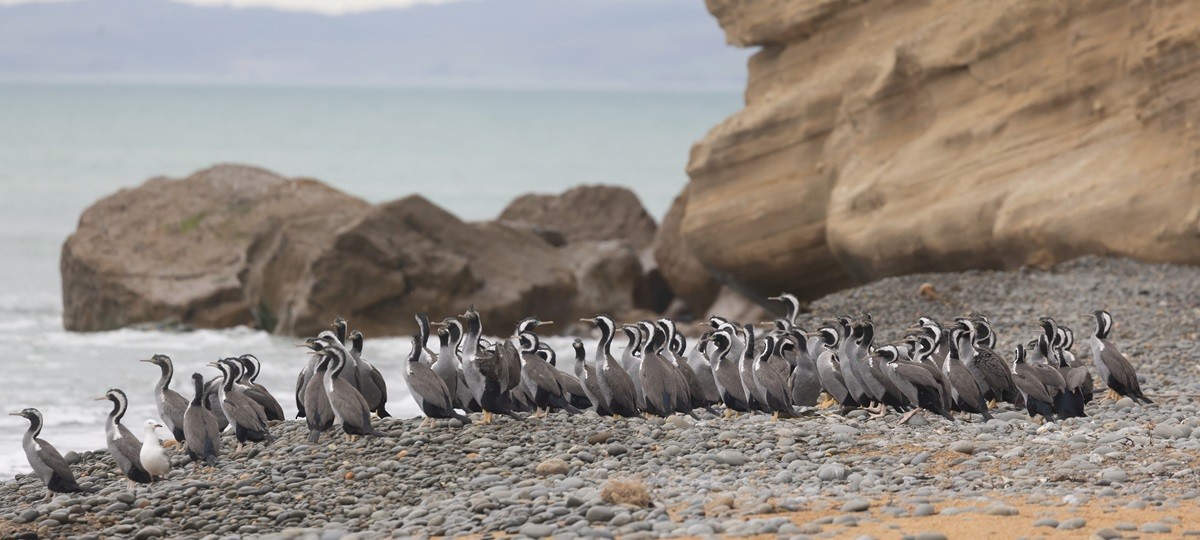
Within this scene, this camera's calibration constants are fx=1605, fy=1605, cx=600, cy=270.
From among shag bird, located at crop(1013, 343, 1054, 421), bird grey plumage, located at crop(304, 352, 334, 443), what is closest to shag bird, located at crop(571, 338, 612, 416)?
bird grey plumage, located at crop(304, 352, 334, 443)

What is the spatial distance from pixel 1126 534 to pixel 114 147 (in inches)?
4195

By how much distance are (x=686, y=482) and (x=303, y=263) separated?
652 inches

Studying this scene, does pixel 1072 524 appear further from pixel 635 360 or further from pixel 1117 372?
pixel 635 360

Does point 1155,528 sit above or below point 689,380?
below

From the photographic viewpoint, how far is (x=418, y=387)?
14.5 metres

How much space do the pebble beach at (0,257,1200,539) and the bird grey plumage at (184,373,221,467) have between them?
174 millimetres

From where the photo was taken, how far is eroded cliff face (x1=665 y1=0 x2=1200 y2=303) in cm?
2280

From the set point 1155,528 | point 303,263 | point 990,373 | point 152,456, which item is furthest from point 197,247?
point 1155,528

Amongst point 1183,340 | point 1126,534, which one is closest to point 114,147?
point 1183,340

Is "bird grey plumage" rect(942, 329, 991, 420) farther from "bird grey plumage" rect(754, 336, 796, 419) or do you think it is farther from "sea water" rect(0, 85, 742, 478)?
"sea water" rect(0, 85, 742, 478)

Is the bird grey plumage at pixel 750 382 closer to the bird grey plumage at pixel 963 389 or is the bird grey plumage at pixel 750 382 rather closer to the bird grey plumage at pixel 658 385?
the bird grey plumage at pixel 658 385

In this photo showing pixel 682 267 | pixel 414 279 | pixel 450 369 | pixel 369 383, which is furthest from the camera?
pixel 682 267

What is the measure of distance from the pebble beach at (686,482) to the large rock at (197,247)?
41.9 feet

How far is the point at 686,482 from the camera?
1180 cm
